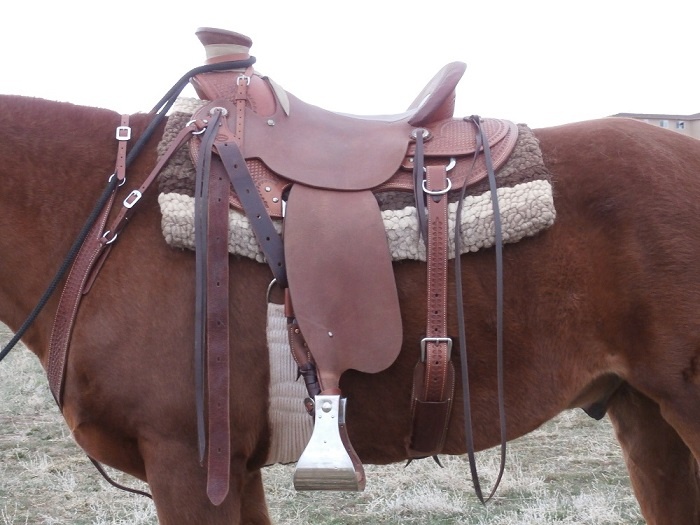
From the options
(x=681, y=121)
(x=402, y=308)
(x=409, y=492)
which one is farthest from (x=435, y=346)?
(x=681, y=121)

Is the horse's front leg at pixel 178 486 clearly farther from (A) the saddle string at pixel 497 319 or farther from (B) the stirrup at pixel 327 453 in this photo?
(A) the saddle string at pixel 497 319

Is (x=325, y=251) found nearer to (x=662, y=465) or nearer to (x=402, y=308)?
(x=402, y=308)

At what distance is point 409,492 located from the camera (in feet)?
12.3

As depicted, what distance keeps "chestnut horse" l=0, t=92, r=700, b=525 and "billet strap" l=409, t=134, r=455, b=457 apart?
0.05 m

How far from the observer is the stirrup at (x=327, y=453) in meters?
1.93

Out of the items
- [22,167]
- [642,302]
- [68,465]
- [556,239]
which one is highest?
[22,167]

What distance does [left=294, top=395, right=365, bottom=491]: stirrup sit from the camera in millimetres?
1932

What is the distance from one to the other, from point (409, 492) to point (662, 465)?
5.24 ft

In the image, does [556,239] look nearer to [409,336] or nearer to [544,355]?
[544,355]

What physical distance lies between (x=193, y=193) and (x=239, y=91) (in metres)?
0.37

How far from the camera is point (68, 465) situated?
4141 mm

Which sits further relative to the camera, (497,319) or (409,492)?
(409,492)

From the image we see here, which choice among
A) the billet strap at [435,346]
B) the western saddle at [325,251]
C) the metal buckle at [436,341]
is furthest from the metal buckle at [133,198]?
the metal buckle at [436,341]

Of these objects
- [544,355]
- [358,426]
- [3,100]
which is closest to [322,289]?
[358,426]
